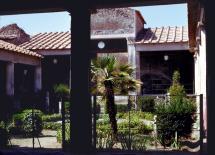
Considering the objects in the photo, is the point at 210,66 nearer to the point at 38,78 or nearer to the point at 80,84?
the point at 80,84

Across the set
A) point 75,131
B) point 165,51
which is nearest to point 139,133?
point 75,131

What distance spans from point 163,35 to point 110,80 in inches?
527

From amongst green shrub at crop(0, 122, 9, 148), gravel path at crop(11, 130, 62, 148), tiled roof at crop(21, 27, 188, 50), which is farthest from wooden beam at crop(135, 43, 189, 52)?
green shrub at crop(0, 122, 9, 148)

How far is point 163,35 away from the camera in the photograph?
2553cm

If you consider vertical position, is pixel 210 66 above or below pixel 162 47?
below

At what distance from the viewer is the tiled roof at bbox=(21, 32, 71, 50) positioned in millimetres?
25000

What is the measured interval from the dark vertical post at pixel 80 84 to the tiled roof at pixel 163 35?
16.0 metres

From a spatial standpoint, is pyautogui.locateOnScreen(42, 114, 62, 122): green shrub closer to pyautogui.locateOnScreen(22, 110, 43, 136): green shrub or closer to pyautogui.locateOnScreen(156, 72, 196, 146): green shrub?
pyautogui.locateOnScreen(22, 110, 43, 136): green shrub

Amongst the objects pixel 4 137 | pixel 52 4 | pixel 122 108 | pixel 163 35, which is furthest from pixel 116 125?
pixel 163 35

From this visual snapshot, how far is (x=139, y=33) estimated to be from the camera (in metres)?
26.9

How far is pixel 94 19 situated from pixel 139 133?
48.9 ft

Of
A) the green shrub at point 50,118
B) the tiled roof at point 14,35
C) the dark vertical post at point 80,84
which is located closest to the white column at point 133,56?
the green shrub at point 50,118

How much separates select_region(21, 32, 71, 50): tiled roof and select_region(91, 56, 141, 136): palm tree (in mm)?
11564

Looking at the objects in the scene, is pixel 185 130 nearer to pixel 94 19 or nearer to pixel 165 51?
pixel 165 51
